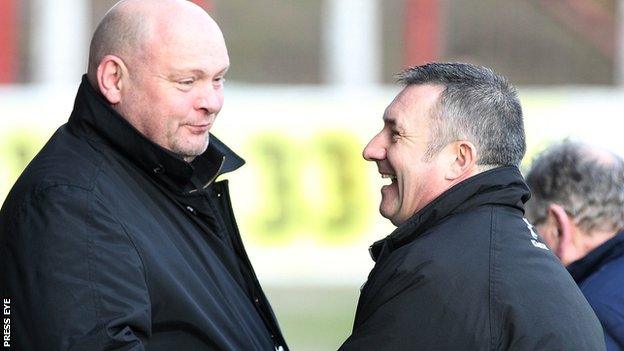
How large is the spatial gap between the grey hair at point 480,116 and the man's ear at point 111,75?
0.80m

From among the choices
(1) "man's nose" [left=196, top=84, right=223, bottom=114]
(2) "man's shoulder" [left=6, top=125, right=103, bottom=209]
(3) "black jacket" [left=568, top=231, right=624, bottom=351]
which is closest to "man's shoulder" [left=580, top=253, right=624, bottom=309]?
(3) "black jacket" [left=568, top=231, right=624, bottom=351]

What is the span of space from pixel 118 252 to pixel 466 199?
0.82 meters

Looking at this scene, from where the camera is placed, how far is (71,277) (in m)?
2.84

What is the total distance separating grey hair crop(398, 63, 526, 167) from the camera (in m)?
2.92

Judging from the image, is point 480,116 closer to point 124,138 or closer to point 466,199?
point 466,199

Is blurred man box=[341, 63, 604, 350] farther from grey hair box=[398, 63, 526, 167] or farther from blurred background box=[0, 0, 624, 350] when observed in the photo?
blurred background box=[0, 0, 624, 350]

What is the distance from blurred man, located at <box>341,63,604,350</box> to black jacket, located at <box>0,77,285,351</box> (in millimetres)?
460

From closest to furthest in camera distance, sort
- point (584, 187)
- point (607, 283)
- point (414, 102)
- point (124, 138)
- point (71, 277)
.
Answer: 1. point (71, 277)
2. point (414, 102)
3. point (124, 138)
4. point (607, 283)
5. point (584, 187)

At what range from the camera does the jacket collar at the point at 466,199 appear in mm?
2855

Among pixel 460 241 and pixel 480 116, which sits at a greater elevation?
pixel 480 116

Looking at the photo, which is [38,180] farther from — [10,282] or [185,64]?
[185,64]

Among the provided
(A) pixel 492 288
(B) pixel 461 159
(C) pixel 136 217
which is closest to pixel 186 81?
(C) pixel 136 217

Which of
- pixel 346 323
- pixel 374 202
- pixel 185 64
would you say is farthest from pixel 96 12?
pixel 185 64

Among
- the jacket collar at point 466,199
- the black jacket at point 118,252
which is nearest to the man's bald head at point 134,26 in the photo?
the black jacket at point 118,252
